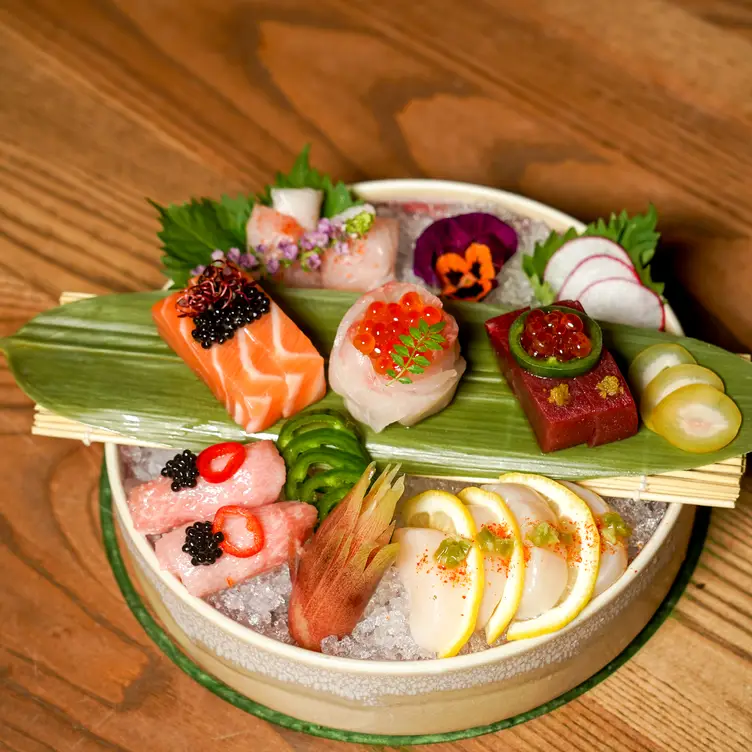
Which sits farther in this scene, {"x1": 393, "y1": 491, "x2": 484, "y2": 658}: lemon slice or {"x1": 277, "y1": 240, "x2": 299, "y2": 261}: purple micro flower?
{"x1": 277, "y1": 240, "x2": 299, "y2": 261}: purple micro flower

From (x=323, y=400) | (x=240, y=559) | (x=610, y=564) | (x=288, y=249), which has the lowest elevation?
(x=240, y=559)

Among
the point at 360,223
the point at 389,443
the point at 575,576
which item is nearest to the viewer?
the point at 575,576

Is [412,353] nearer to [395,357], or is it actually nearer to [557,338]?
[395,357]

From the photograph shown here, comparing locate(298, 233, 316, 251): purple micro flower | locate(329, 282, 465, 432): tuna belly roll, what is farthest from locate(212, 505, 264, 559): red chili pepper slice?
locate(298, 233, 316, 251): purple micro flower

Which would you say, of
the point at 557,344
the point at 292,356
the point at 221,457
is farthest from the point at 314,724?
the point at 557,344

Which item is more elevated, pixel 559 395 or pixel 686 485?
pixel 559 395

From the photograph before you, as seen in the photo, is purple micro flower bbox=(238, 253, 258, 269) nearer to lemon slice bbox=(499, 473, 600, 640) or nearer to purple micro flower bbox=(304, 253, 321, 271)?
purple micro flower bbox=(304, 253, 321, 271)

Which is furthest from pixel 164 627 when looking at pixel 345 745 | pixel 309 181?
pixel 309 181
